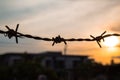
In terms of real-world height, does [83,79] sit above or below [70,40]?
below

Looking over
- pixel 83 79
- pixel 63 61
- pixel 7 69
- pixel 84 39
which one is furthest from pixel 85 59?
pixel 84 39

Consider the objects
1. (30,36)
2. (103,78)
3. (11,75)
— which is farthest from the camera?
(11,75)

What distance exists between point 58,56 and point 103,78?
95.0ft

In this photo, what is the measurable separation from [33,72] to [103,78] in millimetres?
4942

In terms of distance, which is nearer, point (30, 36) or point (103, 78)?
point (30, 36)

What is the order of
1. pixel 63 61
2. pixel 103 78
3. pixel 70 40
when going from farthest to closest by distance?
pixel 63 61 → pixel 103 78 → pixel 70 40

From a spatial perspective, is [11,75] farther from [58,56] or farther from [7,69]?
[58,56]

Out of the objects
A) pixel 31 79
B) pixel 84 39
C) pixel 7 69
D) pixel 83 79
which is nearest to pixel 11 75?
pixel 7 69

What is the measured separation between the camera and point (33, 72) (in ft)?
84.5

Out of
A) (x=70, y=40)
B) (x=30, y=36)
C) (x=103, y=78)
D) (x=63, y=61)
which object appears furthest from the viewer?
(x=63, y=61)

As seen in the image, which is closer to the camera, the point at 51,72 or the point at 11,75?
the point at 51,72

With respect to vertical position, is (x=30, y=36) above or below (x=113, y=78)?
above

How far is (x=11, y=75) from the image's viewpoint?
27.8 m

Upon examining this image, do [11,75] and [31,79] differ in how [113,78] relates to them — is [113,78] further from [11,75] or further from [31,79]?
[11,75]
